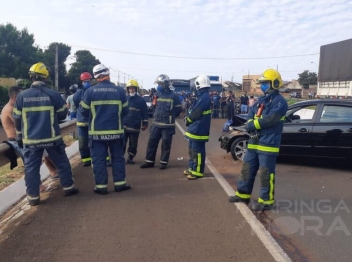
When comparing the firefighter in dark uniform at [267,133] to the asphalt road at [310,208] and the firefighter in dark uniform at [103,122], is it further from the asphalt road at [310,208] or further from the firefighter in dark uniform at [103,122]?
the firefighter in dark uniform at [103,122]

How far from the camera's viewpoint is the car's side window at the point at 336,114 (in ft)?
25.1

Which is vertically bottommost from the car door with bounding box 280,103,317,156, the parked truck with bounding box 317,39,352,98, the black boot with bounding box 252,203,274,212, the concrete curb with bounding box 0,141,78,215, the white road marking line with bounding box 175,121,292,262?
the concrete curb with bounding box 0,141,78,215

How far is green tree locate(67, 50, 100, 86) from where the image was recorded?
191 ft


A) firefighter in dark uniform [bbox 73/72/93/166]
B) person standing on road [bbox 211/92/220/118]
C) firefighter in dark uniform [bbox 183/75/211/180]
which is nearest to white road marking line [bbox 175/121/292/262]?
firefighter in dark uniform [bbox 183/75/211/180]

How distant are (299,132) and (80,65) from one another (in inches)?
2241

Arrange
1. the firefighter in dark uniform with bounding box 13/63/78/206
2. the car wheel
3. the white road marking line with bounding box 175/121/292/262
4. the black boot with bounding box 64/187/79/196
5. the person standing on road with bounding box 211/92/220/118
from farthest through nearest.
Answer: the person standing on road with bounding box 211/92/220/118 < the car wheel < the black boot with bounding box 64/187/79/196 < the firefighter in dark uniform with bounding box 13/63/78/206 < the white road marking line with bounding box 175/121/292/262

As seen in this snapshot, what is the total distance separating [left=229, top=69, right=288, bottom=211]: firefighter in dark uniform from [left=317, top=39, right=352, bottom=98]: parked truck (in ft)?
63.1

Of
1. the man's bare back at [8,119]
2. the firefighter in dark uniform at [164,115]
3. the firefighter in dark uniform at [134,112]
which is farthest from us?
the firefighter in dark uniform at [134,112]

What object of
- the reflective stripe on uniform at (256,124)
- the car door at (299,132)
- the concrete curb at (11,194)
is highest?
the reflective stripe on uniform at (256,124)

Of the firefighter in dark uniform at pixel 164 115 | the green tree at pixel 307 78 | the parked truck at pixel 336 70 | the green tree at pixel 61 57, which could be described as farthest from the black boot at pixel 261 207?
the green tree at pixel 307 78

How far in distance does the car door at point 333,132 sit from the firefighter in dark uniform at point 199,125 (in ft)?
8.32

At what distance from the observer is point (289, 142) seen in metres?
8.12

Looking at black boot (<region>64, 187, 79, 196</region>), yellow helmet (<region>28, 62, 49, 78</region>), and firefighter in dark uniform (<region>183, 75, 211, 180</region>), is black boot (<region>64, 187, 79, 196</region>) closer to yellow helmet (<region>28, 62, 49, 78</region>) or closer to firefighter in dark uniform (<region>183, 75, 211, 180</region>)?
yellow helmet (<region>28, 62, 49, 78</region>)

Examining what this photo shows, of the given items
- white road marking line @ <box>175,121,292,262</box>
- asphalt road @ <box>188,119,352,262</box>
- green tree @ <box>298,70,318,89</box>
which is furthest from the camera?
green tree @ <box>298,70,318,89</box>
